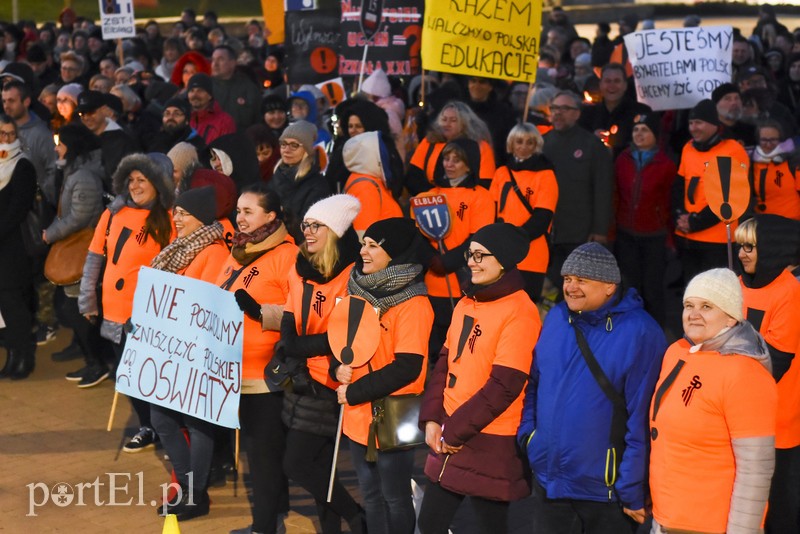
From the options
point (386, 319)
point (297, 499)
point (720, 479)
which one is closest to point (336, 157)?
point (297, 499)

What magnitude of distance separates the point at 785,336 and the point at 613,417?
3.78 ft

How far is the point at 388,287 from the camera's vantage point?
5.82m

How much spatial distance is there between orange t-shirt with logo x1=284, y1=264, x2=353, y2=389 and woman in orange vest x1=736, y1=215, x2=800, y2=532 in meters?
1.98

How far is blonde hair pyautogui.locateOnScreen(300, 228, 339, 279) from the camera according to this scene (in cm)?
622

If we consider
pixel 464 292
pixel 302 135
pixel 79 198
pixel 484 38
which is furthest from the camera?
pixel 484 38

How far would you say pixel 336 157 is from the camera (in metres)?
10.1

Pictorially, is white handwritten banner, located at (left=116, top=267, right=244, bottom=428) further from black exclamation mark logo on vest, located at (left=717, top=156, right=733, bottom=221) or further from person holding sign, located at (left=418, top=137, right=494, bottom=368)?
black exclamation mark logo on vest, located at (left=717, top=156, right=733, bottom=221)

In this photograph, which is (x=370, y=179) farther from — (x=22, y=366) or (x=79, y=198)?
(x=22, y=366)

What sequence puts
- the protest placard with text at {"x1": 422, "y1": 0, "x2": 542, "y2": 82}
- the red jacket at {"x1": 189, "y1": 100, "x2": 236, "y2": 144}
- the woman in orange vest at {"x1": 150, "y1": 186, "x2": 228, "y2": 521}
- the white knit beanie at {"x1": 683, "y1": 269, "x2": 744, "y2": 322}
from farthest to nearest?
the red jacket at {"x1": 189, "y1": 100, "x2": 236, "y2": 144} → the protest placard with text at {"x1": 422, "y1": 0, "x2": 542, "y2": 82} → the woman in orange vest at {"x1": 150, "y1": 186, "x2": 228, "y2": 521} → the white knit beanie at {"x1": 683, "y1": 269, "x2": 744, "y2": 322}

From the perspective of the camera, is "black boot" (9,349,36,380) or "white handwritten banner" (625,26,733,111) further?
"white handwritten banner" (625,26,733,111)

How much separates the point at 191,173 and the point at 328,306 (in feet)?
7.77

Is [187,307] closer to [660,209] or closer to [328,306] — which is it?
[328,306]

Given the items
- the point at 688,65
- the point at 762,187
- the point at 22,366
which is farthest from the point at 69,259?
the point at 688,65

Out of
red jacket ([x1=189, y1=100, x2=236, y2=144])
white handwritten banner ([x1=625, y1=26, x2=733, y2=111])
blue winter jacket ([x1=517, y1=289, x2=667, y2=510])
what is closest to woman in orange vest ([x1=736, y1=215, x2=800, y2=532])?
blue winter jacket ([x1=517, y1=289, x2=667, y2=510])
